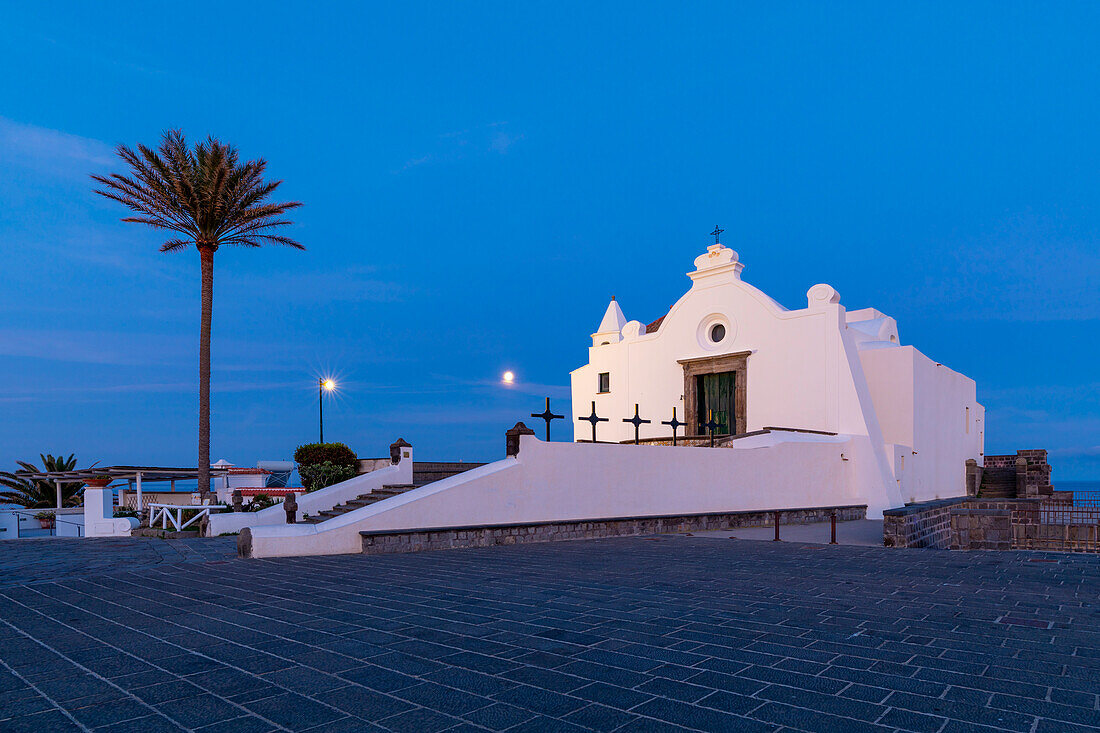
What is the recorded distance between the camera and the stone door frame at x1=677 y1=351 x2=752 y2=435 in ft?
87.0

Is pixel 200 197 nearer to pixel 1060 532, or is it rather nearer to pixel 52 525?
pixel 52 525

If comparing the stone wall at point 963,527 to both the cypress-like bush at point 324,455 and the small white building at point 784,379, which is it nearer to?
the small white building at point 784,379

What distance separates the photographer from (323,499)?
16.6 m

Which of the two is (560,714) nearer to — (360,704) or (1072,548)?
(360,704)

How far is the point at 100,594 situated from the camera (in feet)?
26.4

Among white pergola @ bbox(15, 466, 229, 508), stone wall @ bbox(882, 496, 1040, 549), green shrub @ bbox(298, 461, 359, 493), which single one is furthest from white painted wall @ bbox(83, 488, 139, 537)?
stone wall @ bbox(882, 496, 1040, 549)

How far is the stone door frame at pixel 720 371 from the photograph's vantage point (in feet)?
87.0

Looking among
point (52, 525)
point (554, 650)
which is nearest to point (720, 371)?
point (554, 650)

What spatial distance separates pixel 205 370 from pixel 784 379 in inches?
798

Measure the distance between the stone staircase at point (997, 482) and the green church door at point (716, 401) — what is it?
1732 centimetres

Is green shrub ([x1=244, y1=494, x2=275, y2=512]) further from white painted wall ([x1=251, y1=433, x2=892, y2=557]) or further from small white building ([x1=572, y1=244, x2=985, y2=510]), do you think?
small white building ([x1=572, y1=244, x2=985, y2=510])

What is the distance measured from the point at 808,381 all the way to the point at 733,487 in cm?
776

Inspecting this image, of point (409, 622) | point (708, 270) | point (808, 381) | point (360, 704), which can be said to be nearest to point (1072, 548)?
point (808, 381)

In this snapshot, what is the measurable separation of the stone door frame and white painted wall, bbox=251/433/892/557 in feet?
13.7
